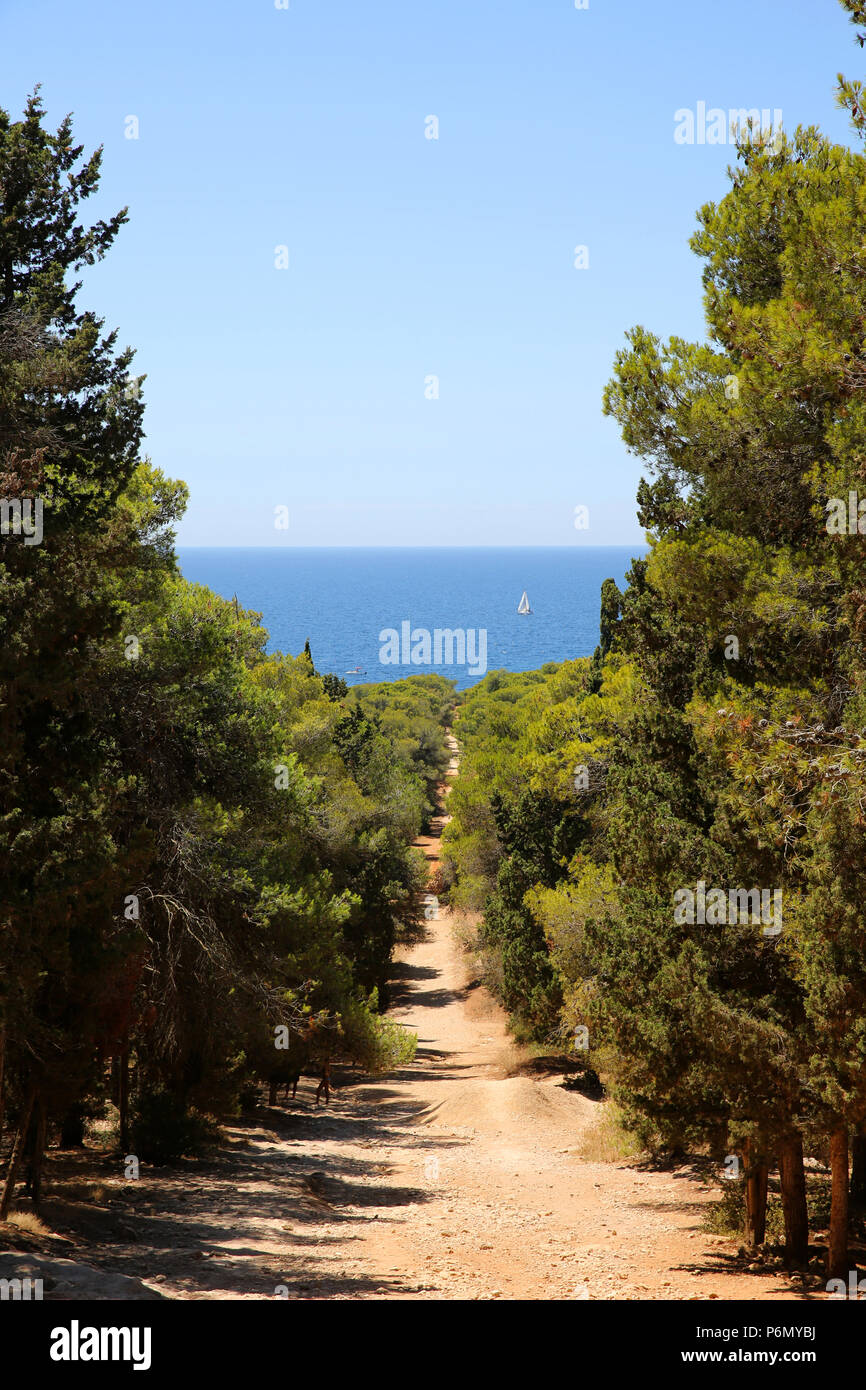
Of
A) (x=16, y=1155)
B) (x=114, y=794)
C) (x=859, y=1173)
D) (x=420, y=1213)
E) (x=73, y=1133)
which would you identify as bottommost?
(x=420, y=1213)

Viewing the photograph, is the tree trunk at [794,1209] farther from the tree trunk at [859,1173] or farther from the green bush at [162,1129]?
the green bush at [162,1129]

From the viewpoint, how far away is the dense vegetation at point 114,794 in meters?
10.3

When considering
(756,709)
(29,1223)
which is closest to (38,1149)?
(29,1223)

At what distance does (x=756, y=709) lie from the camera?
40.8 ft

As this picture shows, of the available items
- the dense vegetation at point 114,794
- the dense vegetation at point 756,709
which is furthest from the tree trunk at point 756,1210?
the dense vegetation at point 114,794

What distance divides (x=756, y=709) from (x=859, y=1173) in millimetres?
6638

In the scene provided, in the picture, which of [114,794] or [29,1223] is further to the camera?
[114,794]

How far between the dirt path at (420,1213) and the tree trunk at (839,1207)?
0.66 meters

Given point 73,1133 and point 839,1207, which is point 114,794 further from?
point 839,1207

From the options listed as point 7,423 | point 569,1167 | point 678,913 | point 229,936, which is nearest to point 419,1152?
point 569,1167

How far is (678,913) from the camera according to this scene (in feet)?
39.7

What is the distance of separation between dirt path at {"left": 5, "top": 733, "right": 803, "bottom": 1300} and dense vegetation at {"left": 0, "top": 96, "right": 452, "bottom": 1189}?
59.2 inches

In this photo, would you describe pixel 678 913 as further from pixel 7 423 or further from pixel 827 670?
pixel 7 423
